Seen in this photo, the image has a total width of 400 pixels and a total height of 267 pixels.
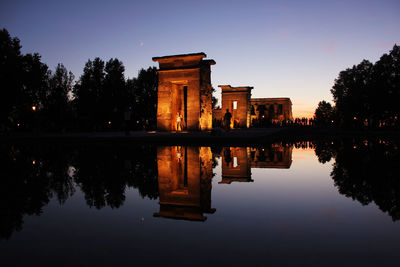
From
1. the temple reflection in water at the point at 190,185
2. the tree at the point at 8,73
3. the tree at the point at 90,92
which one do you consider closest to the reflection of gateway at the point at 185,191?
the temple reflection in water at the point at 190,185

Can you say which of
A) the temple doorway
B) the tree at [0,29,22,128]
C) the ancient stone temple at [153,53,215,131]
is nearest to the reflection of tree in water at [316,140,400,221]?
the ancient stone temple at [153,53,215,131]

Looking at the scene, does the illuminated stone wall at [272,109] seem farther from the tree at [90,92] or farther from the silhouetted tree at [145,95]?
the tree at [90,92]

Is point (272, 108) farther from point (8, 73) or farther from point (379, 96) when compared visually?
point (8, 73)

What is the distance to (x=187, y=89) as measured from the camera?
2289 centimetres

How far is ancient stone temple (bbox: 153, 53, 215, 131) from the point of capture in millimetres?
22625

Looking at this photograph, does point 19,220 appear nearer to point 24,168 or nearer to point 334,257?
point 334,257

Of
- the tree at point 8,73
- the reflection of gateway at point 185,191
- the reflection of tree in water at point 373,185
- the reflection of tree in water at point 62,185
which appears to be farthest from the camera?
the tree at point 8,73

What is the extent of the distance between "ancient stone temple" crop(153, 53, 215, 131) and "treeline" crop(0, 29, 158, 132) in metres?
5.58

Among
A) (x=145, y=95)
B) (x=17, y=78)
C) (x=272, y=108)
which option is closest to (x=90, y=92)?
(x=145, y=95)

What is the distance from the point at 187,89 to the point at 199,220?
808 inches

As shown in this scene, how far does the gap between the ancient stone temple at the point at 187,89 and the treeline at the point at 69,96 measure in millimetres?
5577

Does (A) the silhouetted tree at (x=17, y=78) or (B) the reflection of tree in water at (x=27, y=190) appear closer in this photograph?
(B) the reflection of tree in water at (x=27, y=190)

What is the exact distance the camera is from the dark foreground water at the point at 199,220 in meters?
2.05

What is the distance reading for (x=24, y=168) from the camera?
6508 mm
